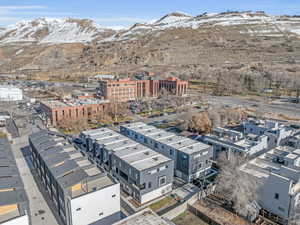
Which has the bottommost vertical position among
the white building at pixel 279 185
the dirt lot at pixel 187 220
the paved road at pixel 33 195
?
the dirt lot at pixel 187 220

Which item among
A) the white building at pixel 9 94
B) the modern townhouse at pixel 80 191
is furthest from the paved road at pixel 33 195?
the white building at pixel 9 94

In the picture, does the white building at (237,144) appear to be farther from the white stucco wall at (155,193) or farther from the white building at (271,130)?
the white stucco wall at (155,193)

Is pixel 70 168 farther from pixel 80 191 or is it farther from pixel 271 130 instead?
pixel 271 130

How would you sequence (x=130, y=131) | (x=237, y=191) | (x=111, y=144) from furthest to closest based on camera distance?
(x=130, y=131)
(x=111, y=144)
(x=237, y=191)

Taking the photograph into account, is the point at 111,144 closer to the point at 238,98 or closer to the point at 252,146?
the point at 252,146

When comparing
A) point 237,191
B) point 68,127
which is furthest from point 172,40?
point 237,191

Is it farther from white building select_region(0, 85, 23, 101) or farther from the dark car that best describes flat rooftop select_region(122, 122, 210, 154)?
white building select_region(0, 85, 23, 101)

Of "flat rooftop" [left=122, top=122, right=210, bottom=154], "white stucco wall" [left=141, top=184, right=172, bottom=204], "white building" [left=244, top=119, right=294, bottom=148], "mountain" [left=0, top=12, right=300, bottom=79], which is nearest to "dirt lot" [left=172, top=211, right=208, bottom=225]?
"white stucco wall" [left=141, top=184, right=172, bottom=204]
